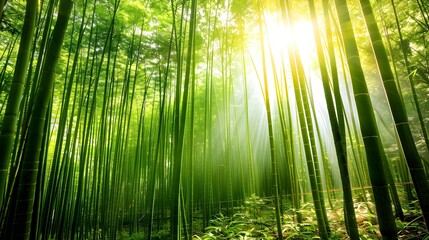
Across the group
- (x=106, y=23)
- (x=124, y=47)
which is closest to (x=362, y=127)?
(x=106, y=23)

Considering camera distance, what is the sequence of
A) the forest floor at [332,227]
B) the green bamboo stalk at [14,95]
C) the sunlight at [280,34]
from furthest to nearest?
the sunlight at [280,34] → the forest floor at [332,227] → the green bamboo stalk at [14,95]

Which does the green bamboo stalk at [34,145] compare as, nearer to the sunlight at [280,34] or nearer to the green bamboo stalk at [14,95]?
the green bamboo stalk at [14,95]

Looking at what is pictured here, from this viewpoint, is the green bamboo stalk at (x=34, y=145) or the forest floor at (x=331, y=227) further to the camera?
the forest floor at (x=331, y=227)

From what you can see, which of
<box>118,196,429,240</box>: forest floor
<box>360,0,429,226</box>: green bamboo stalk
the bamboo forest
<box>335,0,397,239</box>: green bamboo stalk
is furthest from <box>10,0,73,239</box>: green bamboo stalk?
<box>118,196,429,240</box>: forest floor

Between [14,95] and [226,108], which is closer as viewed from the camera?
[14,95]

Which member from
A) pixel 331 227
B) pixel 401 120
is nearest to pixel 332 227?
pixel 331 227

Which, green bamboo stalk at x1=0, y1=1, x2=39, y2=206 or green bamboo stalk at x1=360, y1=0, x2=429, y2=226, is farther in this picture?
green bamboo stalk at x1=0, y1=1, x2=39, y2=206

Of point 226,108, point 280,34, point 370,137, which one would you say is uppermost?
point 280,34

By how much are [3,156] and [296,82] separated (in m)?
2.07

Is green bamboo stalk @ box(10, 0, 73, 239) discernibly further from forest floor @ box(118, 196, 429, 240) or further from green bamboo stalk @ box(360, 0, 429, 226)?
forest floor @ box(118, 196, 429, 240)

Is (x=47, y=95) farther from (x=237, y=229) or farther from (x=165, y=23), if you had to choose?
(x=165, y=23)

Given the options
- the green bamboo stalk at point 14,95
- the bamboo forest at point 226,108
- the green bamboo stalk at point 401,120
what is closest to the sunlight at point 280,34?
the bamboo forest at point 226,108

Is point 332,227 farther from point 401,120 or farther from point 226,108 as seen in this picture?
point 226,108

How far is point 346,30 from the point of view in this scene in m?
1.05
